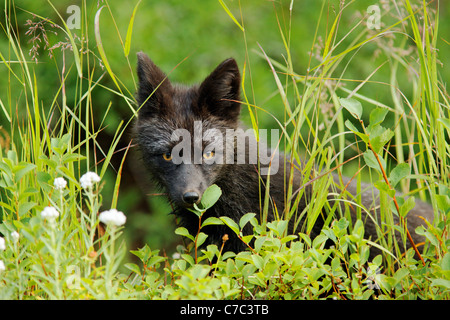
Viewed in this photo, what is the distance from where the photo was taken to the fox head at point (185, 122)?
152 inches

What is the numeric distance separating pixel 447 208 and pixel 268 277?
3.36 feet

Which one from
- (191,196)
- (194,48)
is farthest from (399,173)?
(194,48)

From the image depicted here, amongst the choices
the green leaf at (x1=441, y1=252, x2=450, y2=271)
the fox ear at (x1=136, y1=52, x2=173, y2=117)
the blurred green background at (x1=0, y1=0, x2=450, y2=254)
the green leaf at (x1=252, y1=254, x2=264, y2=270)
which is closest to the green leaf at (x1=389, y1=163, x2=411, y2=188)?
the green leaf at (x1=441, y1=252, x2=450, y2=271)

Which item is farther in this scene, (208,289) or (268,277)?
(268,277)

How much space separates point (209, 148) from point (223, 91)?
1.62 feet

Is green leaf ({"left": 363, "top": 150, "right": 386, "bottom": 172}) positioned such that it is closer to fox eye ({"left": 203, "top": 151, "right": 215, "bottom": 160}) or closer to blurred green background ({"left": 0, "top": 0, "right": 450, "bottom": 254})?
fox eye ({"left": 203, "top": 151, "right": 215, "bottom": 160})

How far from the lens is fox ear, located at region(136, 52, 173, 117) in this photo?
391cm

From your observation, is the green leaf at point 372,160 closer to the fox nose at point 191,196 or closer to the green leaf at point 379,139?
the green leaf at point 379,139

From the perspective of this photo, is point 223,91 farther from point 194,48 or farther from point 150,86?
point 194,48

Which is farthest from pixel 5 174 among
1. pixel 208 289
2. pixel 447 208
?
pixel 447 208

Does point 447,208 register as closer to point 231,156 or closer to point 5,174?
point 231,156

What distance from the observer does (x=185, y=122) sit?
4000 millimetres
